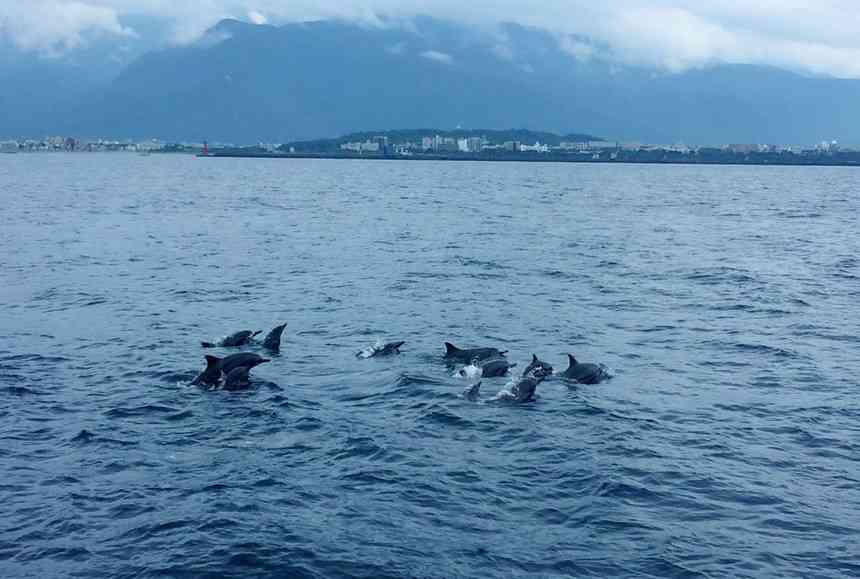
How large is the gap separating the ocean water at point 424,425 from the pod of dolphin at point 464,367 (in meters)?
0.46

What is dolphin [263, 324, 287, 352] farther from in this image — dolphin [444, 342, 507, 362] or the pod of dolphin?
dolphin [444, 342, 507, 362]

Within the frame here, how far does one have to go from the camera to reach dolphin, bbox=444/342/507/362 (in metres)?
25.4

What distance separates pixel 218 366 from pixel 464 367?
6358 millimetres

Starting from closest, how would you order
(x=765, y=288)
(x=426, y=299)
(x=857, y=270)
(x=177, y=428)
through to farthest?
1. (x=177, y=428)
2. (x=426, y=299)
3. (x=765, y=288)
4. (x=857, y=270)

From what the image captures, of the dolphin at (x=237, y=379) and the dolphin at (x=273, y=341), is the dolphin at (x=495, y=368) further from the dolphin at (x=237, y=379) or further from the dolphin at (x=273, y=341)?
the dolphin at (x=273, y=341)

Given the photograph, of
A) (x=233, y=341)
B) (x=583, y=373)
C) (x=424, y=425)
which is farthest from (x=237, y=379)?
(x=583, y=373)

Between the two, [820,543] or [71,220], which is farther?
[71,220]

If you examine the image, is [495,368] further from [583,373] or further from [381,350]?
[381,350]

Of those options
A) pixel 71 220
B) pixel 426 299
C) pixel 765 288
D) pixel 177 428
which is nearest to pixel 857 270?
pixel 765 288

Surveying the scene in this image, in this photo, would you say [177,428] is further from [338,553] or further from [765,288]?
[765,288]

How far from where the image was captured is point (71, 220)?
69.3 metres

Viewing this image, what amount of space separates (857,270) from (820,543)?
1458 inches

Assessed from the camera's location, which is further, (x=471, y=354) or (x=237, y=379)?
(x=471, y=354)

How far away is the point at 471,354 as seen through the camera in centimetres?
2548
